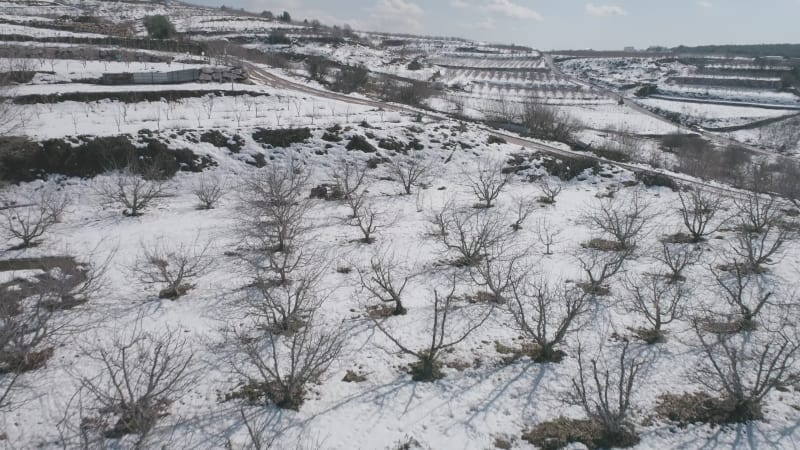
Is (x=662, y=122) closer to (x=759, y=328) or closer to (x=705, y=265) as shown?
(x=705, y=265)

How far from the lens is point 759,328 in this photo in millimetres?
11969

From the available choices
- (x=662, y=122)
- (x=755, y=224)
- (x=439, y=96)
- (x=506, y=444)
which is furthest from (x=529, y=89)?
(x=506, y=444)

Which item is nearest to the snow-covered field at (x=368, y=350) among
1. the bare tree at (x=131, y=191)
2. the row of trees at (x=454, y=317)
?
the row of trees at (x=454, y=317)

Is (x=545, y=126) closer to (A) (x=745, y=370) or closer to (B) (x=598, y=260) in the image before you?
(B) (x=598, y=260)

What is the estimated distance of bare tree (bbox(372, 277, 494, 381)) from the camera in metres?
9.98

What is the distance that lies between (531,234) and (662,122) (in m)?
61.9

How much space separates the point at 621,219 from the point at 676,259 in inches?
129

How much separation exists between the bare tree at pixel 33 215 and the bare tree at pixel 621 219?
2177 cm

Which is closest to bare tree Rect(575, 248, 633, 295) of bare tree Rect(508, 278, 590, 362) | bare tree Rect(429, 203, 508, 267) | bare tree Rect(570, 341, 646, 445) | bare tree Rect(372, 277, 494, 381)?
bare tree Rect(508, 278, 590, 362)

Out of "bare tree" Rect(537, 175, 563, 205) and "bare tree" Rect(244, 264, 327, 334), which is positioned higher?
"bare tree" Rect(537, 175, 563, 205)

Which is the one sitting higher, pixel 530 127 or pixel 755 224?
pixel 530 127

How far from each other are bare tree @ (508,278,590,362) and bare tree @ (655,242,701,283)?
349 cm

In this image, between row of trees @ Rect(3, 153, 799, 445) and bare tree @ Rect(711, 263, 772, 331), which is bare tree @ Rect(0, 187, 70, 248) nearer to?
row of trees @ Rect(3, 153, 799, 445)

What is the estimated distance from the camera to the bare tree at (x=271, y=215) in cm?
1577
